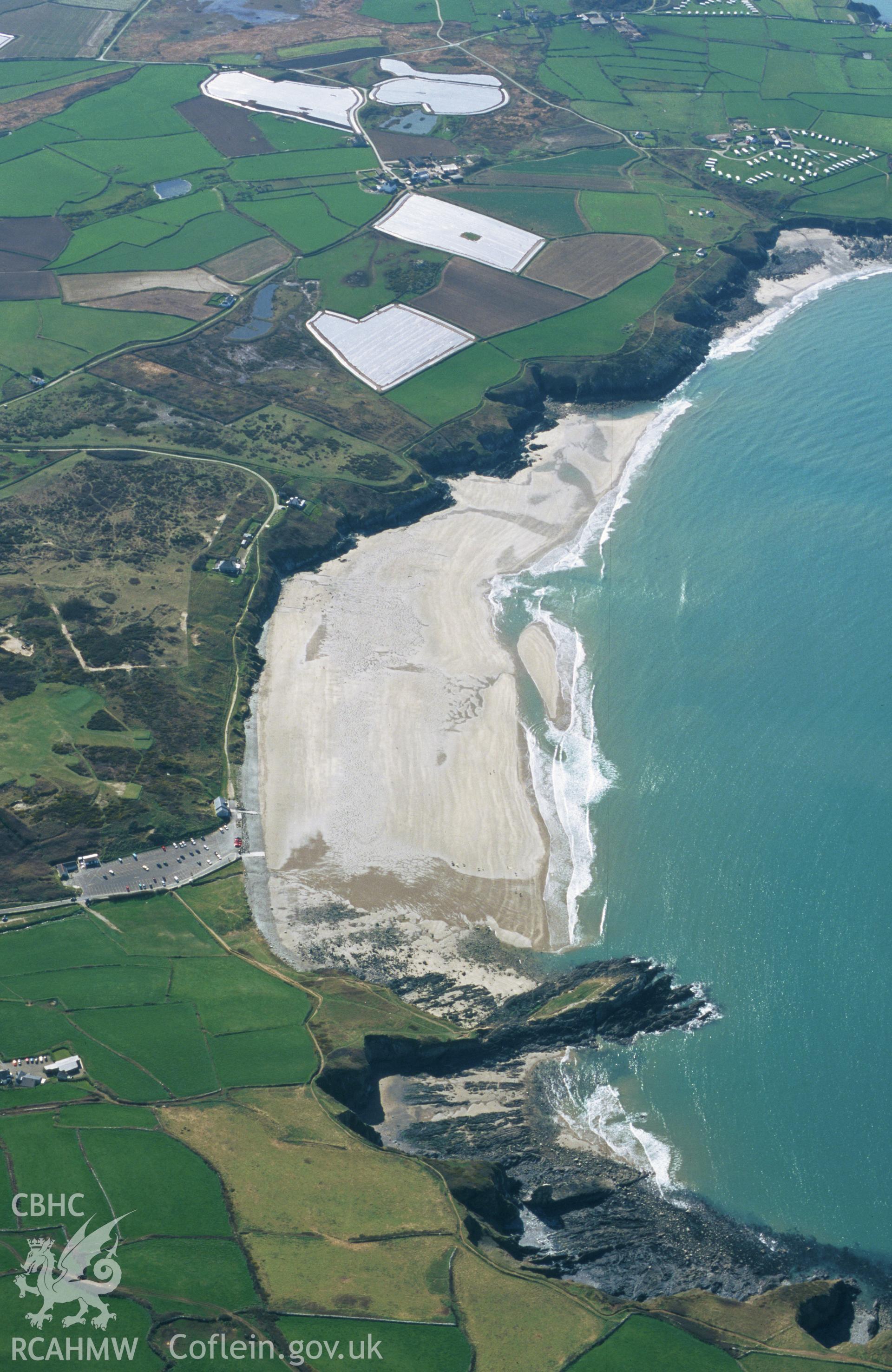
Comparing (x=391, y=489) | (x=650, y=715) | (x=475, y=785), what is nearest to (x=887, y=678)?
(x=650, y=715)

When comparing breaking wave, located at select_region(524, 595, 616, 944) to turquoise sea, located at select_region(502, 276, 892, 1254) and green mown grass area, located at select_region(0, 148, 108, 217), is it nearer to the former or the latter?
turquoise sea, located at select_region(502, 276, 892, 1254)

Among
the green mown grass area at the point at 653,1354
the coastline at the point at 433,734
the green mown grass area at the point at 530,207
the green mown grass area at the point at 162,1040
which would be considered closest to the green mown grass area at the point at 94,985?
the green mown grass area at the point at 162,1040

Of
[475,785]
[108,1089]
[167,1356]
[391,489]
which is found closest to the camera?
[167,1356]

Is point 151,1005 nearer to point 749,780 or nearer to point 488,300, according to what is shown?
point 749,780

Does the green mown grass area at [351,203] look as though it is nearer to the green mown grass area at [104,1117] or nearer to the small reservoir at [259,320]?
the small reservoir at [259,320]

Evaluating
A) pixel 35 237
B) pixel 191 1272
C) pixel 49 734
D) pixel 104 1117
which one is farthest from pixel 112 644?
pixel 35 237

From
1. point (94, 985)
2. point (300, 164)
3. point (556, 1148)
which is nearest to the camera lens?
point (556, 1148)

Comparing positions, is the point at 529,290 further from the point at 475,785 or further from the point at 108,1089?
the point at 108,1089
